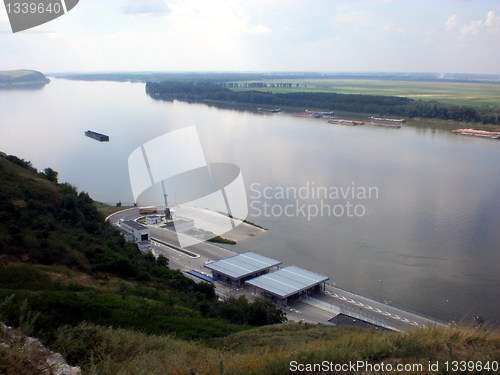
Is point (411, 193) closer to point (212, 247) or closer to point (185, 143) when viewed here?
point (212, 247)

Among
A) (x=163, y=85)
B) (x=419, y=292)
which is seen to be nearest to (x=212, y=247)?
(x=419, y=292)

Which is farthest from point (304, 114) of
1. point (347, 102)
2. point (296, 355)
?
point (296, 355)

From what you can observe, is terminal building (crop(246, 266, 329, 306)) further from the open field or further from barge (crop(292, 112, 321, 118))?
the open field

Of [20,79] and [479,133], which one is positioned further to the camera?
[20,79]

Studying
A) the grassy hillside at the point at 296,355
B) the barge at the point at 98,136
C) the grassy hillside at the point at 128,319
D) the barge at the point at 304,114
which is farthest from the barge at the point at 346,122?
the grassy hillside at the point at 296,355

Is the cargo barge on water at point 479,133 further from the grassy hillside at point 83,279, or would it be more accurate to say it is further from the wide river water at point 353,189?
the grassy hillside at point 83,279

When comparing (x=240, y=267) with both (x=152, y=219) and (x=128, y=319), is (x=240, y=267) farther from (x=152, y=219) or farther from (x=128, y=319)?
(x=128, y=319)

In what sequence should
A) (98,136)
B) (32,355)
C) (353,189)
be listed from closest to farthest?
(32,355)
(353,189)
(98,136)

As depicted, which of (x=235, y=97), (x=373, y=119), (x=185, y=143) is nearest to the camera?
(x=185, y=143)
